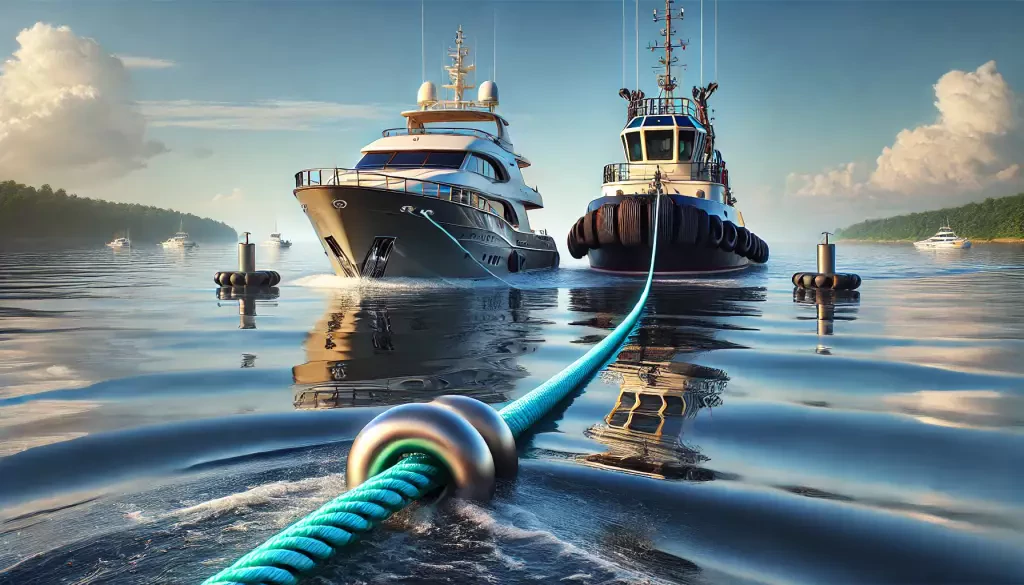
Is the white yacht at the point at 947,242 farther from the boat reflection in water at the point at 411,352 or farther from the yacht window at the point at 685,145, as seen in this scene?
the boat reflection in water at the point at 411,352

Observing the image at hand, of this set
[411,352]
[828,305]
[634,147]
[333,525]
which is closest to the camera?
[333,525]

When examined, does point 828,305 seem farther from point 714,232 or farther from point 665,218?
point 714,232

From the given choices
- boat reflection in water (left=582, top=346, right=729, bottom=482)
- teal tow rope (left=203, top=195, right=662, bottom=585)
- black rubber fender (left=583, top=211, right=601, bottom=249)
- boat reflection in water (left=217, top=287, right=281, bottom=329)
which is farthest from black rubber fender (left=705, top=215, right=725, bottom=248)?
teal tow rope (left=203, top=195, right=662, bottom=585)

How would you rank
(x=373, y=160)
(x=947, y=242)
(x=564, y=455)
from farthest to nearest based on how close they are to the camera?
(x=947, y=242)
(x=373, y=160)
(x=564, y=455)

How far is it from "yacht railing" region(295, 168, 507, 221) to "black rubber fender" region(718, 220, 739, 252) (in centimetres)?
719

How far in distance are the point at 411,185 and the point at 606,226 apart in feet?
21.4

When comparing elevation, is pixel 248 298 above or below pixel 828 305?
above

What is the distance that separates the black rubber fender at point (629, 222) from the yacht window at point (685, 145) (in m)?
5.19

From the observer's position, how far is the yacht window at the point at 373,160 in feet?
65.0

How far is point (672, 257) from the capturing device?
2195 cm

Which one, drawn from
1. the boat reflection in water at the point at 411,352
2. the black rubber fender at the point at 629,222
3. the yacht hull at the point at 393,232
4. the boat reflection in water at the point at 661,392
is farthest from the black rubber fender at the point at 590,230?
the boat reflection in water at the point at 661,392

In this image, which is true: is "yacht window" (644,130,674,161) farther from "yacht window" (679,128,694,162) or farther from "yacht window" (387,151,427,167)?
"yacht window" (387,151,427,167)

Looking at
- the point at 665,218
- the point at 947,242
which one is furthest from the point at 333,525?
the point at 947,242

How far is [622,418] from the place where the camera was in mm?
4020
